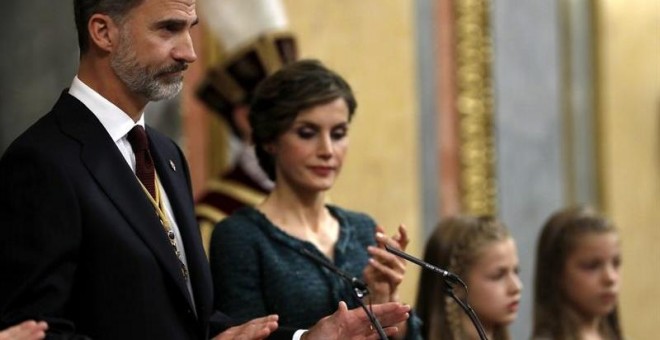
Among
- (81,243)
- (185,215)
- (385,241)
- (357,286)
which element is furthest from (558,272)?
(81,243)

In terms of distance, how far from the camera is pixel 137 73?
10.9 feet

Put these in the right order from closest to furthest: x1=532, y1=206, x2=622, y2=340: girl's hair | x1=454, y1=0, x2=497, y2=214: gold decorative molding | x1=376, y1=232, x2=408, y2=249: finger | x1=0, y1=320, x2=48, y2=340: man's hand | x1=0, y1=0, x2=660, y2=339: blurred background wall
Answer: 1. x1=0, y1=320, x2=48, y2=340: man's hand
2. x1=376, y1=232, x2=408, y2=249: finger
3. x1=532, y1=206, x2=622, y2=340: girl's hair
4. x1=0, y1=0, x2=660, y2=339: blurred background wall
5. x1=454, y1=0, x2=497, y2=214: gold decorative molding

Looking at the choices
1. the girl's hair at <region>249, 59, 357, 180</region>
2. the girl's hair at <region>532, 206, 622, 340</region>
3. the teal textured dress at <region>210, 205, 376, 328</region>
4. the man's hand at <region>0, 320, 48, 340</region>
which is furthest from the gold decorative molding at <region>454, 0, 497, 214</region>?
the man's hand at <region>0, 320, 48, 340</region>

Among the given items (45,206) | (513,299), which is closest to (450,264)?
(513,299)

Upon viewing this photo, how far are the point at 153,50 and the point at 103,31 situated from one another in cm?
11

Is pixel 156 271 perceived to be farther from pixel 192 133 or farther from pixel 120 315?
pixel 192 133

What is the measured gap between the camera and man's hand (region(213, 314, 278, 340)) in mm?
3366

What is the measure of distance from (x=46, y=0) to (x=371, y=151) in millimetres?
1585

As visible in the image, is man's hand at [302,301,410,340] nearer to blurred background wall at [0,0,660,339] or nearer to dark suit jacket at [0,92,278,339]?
dark suit jacket at [0,92,278,339]

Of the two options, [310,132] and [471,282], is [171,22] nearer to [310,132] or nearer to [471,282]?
[310,132]

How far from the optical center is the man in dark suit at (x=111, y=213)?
3111 millimetres

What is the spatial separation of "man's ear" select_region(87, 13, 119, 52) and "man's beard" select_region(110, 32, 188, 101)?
0.02m

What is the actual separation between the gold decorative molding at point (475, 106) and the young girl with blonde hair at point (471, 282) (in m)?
2.46

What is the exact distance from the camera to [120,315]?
10.6 feet
